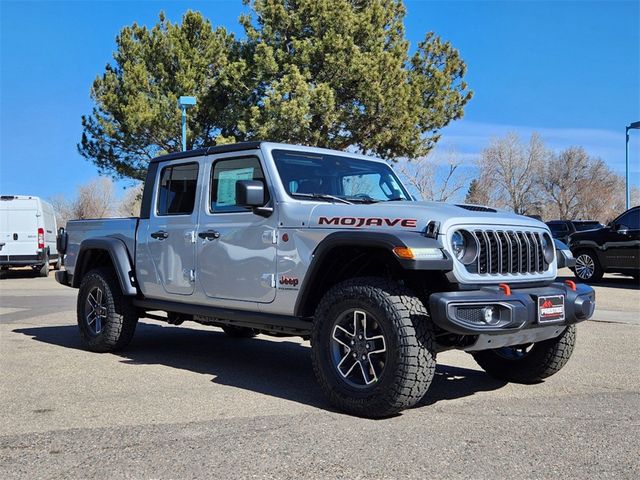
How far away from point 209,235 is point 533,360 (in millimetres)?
3044

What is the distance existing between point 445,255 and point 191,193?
295 centimetres

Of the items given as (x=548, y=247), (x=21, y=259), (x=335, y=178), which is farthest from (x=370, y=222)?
(x=21, y=259)

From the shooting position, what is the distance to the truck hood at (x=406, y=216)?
184 inches

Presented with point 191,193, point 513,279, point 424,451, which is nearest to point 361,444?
point 424,451

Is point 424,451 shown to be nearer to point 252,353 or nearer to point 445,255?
point 445,255

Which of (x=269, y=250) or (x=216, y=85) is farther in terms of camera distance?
(x=216, y=85)

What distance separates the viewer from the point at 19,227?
18.9 metres

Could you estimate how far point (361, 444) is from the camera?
405 cm

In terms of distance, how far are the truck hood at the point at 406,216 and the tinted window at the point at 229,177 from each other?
92 cm

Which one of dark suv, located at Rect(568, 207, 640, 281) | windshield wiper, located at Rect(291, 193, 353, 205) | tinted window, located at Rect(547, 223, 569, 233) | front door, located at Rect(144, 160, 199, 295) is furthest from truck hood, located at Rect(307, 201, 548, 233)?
tinted window, located at Rect(547, 223, 569, 233)

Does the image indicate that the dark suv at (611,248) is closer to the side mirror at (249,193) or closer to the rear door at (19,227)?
the side mirror at (249,193)

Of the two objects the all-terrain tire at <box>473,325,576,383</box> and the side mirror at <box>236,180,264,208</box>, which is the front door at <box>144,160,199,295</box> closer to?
the side mirror at <box>236,180,264,208</box>

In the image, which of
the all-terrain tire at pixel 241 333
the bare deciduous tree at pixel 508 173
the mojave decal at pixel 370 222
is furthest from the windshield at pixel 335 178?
the bare deciduous tree at pixel 508 173

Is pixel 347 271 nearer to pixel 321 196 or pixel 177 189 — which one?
pixel 321 196
